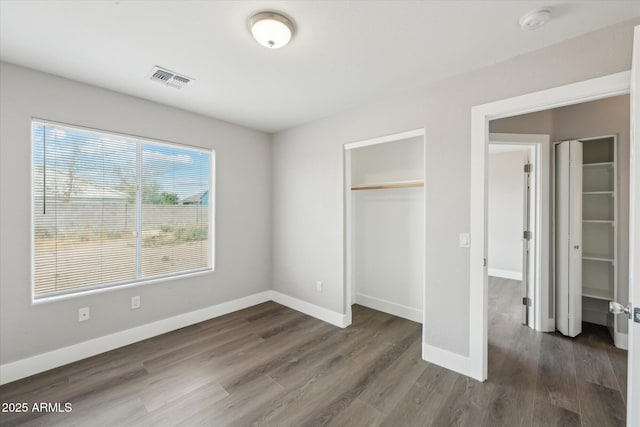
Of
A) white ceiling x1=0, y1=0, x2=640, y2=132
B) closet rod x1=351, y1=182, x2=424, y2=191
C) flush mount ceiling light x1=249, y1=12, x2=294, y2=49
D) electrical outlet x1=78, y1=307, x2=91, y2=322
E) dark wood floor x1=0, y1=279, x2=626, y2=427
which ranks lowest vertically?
dark wood floor x1=0, y1=279, x2=626, y2=427

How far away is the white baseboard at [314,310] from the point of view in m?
3.31

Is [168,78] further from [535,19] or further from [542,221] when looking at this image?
[542,221]

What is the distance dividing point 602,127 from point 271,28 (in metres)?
3.71

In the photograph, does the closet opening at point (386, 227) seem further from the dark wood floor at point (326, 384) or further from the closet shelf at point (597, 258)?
the closet shelf at point (597, 258)

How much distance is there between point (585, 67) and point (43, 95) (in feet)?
14.2

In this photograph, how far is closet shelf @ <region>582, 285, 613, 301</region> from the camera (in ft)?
10.2

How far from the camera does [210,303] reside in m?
3.54

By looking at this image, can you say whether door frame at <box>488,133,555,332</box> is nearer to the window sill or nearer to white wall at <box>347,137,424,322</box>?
white wall at <box>347,137,424,322</box>

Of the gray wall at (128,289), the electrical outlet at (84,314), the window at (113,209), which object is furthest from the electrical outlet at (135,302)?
the electrical outlet at (84,314)

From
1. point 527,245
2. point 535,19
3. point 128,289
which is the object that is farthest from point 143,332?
point 527,245

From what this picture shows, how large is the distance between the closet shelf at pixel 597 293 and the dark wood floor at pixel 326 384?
15.6 inches

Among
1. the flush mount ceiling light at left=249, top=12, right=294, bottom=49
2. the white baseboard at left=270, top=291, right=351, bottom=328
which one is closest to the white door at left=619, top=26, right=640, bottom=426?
the flush mount ceiling light at left=249, top=12, right=294, bottom=49

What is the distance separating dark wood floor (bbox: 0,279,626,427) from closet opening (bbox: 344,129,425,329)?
0.62 metres

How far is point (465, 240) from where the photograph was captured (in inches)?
91.8
